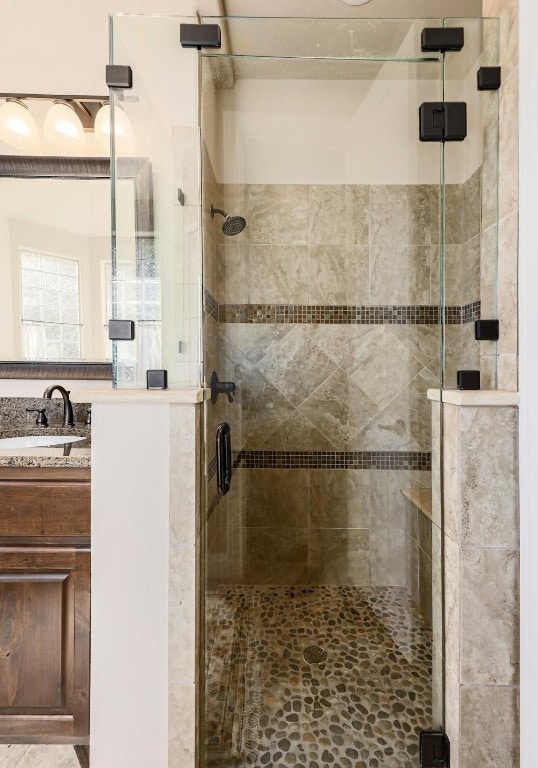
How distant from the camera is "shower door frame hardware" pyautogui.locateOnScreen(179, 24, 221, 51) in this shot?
105 cm

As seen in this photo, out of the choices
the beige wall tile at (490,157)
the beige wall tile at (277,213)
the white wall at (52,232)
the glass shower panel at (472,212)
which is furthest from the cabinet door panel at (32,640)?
the beige wall tile at (490,157)

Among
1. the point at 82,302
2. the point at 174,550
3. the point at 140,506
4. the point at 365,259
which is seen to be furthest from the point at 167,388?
the point at 82,302

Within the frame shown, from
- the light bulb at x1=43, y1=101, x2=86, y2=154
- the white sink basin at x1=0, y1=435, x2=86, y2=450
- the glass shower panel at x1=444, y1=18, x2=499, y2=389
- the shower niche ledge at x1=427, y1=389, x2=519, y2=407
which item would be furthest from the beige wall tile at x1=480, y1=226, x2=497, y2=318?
the light bulb at x1=43, y1=101, x2=86, y2=154

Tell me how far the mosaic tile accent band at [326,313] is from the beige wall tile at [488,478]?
29cm

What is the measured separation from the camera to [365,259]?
1151 millimetres

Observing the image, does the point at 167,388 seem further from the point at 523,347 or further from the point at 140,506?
the point at 523,347

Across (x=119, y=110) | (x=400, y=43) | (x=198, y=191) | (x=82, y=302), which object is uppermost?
(x=400, y=43)

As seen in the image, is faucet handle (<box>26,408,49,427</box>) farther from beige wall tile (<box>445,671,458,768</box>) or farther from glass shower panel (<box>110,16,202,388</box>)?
beige wall tile (<box>445,671,458,768</box>)

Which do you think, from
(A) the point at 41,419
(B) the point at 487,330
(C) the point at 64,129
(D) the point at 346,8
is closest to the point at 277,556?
(B) the point at 487,330

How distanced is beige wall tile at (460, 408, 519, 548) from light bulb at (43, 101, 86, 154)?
1.76 meters

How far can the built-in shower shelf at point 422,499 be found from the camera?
1121 millimetres

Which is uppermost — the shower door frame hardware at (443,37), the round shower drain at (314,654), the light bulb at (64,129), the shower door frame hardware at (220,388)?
the light bulb at (64,129)

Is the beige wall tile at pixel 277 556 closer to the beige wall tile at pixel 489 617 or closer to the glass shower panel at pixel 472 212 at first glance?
the beige wall tile at pixel 489 617

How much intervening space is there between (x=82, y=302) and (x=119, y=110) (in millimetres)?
803
